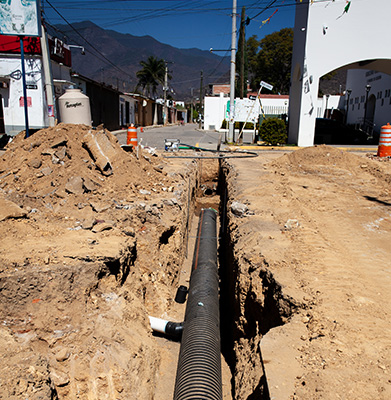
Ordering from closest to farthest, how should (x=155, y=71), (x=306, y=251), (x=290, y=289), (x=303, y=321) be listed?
(x=303, y=321)
(x=290, y=289)
(x=306, y=251)
(x=155, y=71)

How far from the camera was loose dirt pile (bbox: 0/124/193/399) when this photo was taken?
122 inches

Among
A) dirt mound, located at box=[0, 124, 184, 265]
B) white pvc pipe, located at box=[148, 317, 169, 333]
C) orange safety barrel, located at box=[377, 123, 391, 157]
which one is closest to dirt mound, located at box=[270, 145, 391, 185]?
orange safety barrel, located at box=[377, 123, 391, 157]

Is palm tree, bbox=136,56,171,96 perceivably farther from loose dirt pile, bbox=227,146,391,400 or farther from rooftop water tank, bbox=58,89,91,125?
loose dirt pile, bbox=227,146,391,400

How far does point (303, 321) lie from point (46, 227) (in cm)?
333

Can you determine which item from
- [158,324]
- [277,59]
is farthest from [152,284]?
[277,59]

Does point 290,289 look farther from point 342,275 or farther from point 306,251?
point 306,251

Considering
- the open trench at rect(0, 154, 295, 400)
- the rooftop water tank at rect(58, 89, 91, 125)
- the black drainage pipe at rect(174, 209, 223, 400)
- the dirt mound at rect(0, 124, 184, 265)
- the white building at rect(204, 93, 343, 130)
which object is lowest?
the black drainage pipe at rect(174, 209, 223, 400)

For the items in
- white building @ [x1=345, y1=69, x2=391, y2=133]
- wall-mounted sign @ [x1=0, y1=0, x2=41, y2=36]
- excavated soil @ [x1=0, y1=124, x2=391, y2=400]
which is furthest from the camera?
white building @ [x1=345, y1=69, x2=391, y2=133]

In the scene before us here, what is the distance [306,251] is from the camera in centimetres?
433

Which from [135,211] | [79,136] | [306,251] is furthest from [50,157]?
[306,251]

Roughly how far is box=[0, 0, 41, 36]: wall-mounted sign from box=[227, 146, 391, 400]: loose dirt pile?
8218mm

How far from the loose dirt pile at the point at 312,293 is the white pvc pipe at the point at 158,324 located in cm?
95

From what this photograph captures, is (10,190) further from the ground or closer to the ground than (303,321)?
further from the ground

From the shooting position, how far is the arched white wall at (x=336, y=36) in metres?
15.5
